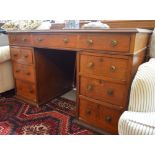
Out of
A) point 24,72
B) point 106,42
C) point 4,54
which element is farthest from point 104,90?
point 4,54

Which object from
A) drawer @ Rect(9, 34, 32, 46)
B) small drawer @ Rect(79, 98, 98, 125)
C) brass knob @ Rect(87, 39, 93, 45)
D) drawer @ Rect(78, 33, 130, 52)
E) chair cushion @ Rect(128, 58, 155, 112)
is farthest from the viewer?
drawer @ Rect(9, 34, 32, 46)

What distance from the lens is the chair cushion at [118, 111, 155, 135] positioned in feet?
1.83

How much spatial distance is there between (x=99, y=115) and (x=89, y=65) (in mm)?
363

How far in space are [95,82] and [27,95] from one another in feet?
2.69

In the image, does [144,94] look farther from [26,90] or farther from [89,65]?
[26,90]

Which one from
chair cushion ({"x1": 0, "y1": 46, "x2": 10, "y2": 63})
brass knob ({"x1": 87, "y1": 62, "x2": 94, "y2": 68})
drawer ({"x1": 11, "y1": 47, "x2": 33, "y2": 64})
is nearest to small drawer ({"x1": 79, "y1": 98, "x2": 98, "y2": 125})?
brass knob ({"x1": 87, "y1": 62, "x2": 94, "y2": 68})

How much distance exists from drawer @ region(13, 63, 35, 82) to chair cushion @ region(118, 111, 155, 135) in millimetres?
1053

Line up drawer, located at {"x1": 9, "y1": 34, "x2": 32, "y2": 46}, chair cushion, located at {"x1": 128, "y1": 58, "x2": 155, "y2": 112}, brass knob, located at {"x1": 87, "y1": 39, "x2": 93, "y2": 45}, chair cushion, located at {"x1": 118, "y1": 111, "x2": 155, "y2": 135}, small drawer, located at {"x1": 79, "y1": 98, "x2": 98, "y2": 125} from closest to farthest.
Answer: chair cushion, located at {"x1": 118, "y1": 111, "x2": 155, "y2": 135}, chair cushion, located at {"x1": 128, "y1": 58, "x2": 155, "y2": 112}, brass knob, located at {"x1": 87, "y1": 39, "x2": 93, "y2": 45}, small drawer, located at {"x1": 79, "y1": 98, "x2": 98, "y2": 125}, drawer, located at {"x1": 9, "y1": 34, "x2": 32, "y2": 46}

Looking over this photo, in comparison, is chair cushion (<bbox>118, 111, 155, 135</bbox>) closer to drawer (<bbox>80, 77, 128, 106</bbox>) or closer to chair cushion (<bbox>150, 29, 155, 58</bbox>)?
drawer (<bbox>80, 77, 128, 106</bbox>)

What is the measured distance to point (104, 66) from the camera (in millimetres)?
1041

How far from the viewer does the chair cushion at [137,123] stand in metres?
0.56

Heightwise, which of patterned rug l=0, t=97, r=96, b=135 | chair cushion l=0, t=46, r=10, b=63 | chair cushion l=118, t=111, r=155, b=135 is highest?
chair cushion l=0, t=46, r=10, b=63
